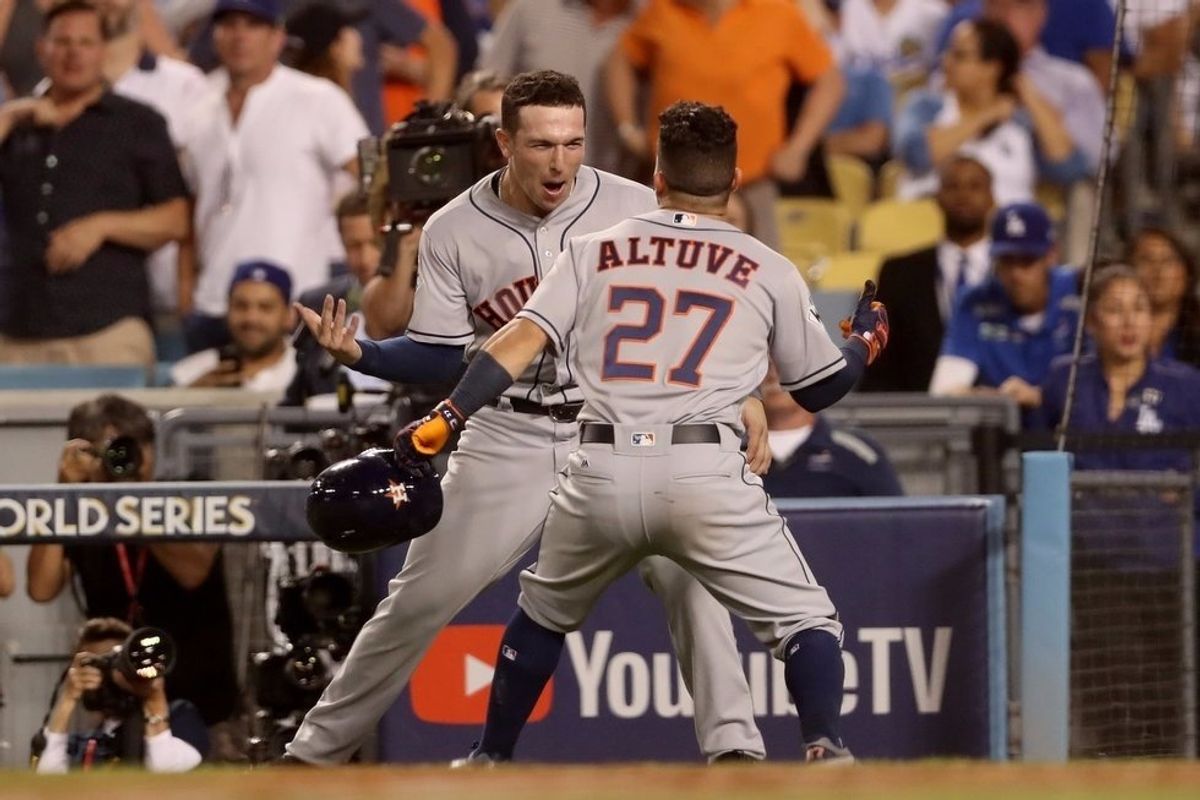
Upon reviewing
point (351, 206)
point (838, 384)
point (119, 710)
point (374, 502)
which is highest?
point (351, 206)

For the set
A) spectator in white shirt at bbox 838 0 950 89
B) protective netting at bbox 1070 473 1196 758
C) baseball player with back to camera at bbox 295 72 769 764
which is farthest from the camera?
spectator in white shirt at bbox 838 0 950 89

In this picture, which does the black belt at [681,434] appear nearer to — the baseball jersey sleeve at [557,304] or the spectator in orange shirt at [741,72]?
the baseball jersey sleeve at [557,304]

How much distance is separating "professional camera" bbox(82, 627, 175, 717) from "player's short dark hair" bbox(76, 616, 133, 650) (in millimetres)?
211

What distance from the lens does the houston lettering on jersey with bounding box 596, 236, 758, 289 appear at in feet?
16.6

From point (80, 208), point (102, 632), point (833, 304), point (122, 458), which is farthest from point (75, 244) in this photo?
point (833, 304)

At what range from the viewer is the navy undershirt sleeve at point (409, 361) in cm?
546

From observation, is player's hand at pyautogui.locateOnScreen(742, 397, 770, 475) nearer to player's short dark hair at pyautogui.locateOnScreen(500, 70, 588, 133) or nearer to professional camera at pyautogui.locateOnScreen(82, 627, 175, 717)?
player's short dark hair at pyautogui.locateOnScreen(500, 70, 588, 133)

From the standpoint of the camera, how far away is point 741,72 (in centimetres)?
971

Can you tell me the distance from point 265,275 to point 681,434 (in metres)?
3.66

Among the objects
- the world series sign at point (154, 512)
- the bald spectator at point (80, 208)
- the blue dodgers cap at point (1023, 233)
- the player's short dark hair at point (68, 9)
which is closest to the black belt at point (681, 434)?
A: the world series sign at point (154, 512)

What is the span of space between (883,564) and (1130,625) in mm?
972

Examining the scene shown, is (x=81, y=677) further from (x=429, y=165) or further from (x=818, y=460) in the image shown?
(x=818, y=460)

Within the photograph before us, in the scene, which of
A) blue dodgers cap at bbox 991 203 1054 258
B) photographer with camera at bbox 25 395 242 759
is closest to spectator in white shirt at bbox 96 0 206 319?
photographer with camera at bbox 25 395 242 759

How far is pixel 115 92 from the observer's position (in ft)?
29.8
